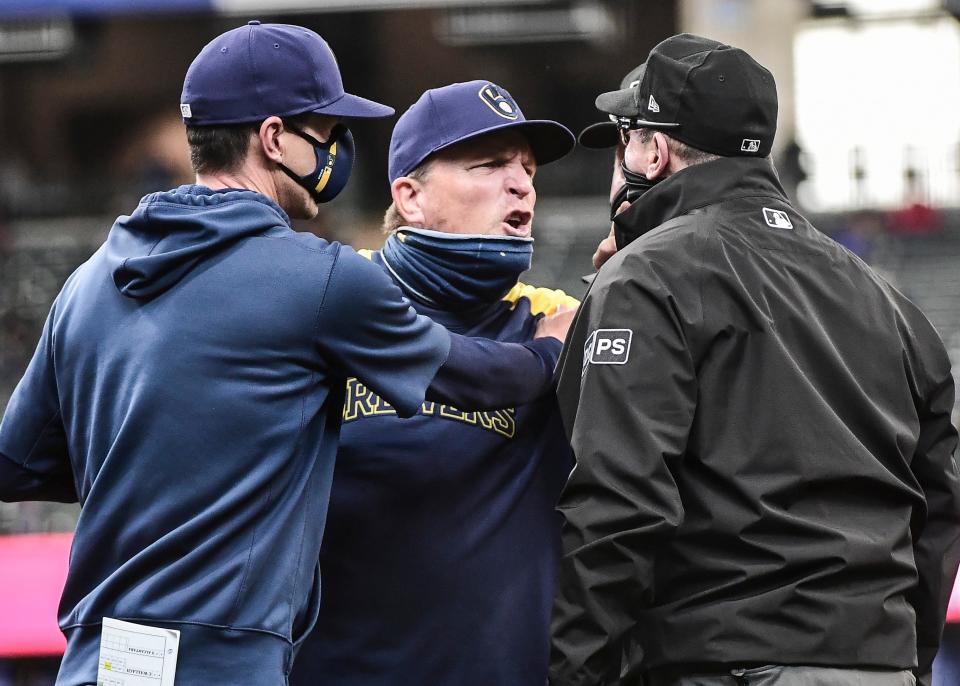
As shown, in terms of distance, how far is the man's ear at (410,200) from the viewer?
3.03 meters

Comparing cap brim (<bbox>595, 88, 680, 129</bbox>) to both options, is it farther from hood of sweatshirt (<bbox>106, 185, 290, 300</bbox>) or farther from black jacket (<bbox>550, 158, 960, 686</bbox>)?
hood of sweatshirt (<bbox>106, 185, 290, 300</bbox>)

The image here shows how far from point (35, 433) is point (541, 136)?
4.21 ft

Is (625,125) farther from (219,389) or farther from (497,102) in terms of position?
(219,389)

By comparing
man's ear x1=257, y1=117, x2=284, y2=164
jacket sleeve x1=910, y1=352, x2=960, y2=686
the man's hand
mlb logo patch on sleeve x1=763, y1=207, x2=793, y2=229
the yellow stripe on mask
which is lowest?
jacket sleeve x1=910, y1=352, x2=960, y2=686

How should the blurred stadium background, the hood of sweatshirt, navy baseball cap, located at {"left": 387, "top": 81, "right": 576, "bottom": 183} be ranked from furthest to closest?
the blurred stadium background
navy baseball cap, located at {"left": 387, "top": 81, "right": 576, "bottom": 183}
the hood of sweatshirt

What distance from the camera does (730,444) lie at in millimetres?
2404

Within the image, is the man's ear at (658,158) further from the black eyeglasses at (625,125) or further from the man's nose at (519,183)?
the man's nose at (519,183)

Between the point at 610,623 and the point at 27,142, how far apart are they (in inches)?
805

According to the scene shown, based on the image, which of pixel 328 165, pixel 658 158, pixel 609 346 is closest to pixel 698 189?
pixel 658 158

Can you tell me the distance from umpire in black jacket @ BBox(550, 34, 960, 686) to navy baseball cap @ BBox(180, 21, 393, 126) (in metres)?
0.65

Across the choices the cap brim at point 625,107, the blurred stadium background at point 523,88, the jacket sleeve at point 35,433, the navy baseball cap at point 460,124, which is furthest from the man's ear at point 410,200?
the blurred stadium background at point 523,88

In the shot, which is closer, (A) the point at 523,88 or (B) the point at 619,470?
(B) the point at 619,470

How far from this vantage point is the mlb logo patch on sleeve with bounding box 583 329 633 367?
2389 mm

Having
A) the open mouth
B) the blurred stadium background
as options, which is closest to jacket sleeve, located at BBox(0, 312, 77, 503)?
the open mouth
